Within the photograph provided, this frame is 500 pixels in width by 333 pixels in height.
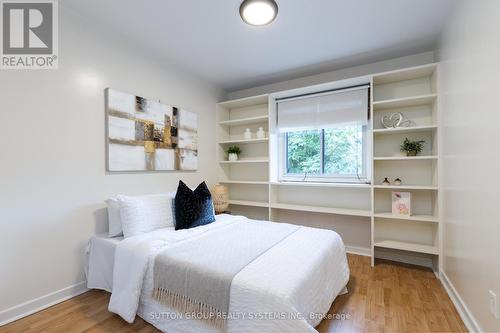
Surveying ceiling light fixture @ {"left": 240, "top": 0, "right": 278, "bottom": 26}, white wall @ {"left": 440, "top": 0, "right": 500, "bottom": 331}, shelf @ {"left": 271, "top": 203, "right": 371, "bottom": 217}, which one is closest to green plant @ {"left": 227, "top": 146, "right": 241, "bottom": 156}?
shelf @ {"left": 271, "top": 203, "right": 371, "bottom": 217}

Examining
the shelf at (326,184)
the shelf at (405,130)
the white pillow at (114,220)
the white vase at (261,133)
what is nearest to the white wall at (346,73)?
the white vase at (261,133)

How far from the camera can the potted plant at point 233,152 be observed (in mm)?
3736

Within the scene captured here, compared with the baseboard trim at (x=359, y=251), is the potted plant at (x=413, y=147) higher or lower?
higher

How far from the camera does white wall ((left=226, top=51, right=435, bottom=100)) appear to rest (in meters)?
2.70

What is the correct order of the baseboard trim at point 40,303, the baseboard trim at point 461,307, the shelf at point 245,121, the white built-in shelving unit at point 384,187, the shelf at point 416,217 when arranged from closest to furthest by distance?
the baseboard trim at point 461,307
the baseboard trim at point 40,303
the shelf at point 416,217
the white built-in shelving unit at point 384,187
the shelf at point 245,121

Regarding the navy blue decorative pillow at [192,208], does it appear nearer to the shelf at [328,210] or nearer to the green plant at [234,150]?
the shelf at [328,210]

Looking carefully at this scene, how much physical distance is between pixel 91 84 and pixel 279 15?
1850mm

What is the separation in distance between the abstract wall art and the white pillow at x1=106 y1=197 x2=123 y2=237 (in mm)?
389

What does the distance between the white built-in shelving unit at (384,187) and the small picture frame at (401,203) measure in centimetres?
9

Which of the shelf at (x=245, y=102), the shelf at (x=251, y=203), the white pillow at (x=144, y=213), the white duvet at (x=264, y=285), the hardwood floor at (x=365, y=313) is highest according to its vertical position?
the shelf at (x=245, y=102)

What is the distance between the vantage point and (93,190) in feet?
7.09

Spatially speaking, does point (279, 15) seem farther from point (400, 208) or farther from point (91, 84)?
point (400, 208)

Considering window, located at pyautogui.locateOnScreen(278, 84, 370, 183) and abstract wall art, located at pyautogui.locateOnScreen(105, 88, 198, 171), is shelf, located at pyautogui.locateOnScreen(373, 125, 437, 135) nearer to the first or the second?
window, located at pyautogui.locateOnScreen(278, 84, 370, 183)

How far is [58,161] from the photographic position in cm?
193
